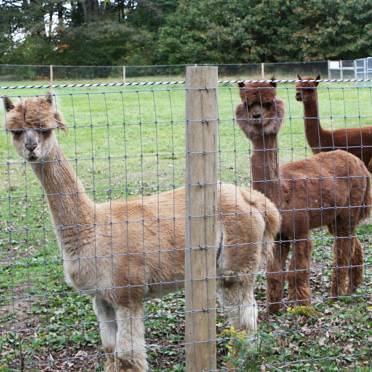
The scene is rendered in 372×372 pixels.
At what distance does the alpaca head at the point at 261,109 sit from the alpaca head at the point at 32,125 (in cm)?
198

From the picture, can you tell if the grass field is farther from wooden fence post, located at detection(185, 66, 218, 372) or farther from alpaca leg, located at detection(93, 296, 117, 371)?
alpaca leg, located at detection(93, 296, 117, 371)

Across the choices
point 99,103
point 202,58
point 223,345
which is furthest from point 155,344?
point 202,58

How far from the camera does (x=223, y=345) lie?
17.1ft

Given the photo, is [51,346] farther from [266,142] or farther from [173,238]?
[266,142]

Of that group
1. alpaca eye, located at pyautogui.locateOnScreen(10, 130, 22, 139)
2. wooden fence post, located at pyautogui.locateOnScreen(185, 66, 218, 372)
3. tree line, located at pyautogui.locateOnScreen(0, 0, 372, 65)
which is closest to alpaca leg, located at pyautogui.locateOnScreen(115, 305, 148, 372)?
wooden fence post, located at pyautogui.locateOnScreen(185, 66, 218, 372)

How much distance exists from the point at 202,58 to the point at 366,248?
1293 inches

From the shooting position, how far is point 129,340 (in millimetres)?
4457

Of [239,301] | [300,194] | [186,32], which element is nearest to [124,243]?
[239,301]

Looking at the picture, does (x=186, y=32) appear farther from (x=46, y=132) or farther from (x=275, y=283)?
(x=46, y=132)

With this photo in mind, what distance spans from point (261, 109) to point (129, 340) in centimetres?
233

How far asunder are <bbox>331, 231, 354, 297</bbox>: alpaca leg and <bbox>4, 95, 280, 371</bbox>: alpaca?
161 centimetres

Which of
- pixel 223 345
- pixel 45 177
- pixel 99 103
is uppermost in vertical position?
pixel 99 103

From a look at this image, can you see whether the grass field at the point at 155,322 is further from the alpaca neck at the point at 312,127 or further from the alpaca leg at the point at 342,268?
the alpaca neck at the point at 312,127

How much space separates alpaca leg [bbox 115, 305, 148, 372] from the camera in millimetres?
4461
